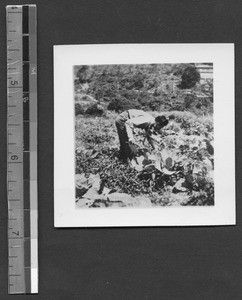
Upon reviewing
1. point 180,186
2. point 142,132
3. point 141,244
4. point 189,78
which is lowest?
point 141,244

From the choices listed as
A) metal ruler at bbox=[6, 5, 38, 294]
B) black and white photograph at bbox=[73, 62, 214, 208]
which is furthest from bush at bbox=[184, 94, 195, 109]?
metal ruler at bbox=[6, 5, 38, 294]

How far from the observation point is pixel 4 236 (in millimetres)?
1038

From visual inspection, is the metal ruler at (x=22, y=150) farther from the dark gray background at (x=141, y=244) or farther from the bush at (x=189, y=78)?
the bush at (x=189, y=78)

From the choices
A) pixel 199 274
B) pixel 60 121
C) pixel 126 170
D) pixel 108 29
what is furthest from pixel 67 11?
pixel 199 274

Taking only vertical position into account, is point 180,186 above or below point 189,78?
below

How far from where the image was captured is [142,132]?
1034 mm

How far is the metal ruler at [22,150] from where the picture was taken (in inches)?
40.5

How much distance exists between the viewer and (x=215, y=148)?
1.03m

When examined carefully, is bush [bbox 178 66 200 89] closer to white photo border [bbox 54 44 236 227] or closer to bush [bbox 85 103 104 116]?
white photo border [bbox 54 44 236 227]

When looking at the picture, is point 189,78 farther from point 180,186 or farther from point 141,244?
point 141,244

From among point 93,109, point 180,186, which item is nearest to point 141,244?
point 180,186

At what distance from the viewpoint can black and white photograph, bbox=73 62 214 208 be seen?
1.03 m

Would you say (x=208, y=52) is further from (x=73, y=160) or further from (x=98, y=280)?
(x=98, y=280)

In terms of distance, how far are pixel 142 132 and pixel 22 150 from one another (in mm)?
226
